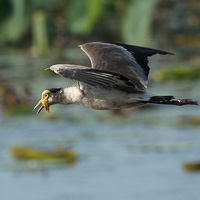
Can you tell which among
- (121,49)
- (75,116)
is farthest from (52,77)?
(121,49)

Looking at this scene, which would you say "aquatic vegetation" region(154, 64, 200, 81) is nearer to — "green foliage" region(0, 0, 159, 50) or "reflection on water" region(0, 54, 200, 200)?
"reflection on water" region(0, 54, 200, 200)

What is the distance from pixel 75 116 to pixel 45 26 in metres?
2.34

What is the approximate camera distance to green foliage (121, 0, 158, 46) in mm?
15414

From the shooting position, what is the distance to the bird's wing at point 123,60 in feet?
22.7

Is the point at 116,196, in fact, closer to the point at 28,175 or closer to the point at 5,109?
the point at 28,175

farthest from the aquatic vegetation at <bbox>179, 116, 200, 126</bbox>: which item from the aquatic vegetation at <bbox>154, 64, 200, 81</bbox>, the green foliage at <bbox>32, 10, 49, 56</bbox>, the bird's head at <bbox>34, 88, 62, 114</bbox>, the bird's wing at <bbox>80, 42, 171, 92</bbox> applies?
the bird's head at <bbox>34, 88, 62, 114</bbox>

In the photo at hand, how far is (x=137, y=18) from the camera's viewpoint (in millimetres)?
15539

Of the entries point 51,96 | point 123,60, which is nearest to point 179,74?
point 123,60

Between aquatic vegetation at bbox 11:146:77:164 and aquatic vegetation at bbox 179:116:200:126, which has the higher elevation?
aquatic vegetation at bbox 179:116:200:126

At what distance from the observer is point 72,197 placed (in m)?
11.5

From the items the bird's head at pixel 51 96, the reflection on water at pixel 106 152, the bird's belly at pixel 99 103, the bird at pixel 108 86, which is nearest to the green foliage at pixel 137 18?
the reflection on water at pixel 106 152

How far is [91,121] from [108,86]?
7.32 meters

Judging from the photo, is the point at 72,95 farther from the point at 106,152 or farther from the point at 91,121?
the point at 91,121

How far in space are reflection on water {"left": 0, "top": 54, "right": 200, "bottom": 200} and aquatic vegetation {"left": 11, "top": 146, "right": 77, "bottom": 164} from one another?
0.11 meters
